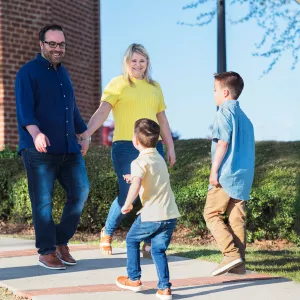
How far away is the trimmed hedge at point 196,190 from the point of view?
9172 millimetres

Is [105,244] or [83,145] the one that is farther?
[105,244]

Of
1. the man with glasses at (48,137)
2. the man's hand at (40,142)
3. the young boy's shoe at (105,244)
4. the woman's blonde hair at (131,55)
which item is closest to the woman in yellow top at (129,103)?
the woman's blonde hair at (131,55)

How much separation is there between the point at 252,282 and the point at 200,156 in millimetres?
4993

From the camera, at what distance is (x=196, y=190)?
962 centimetres

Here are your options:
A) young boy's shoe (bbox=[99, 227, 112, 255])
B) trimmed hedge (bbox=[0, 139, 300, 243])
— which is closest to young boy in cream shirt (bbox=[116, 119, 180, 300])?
young boy's shoe (bbox=[99, 227, 112, 255])

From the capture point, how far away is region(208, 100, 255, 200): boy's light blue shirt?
616 cm

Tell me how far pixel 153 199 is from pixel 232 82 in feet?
4.97

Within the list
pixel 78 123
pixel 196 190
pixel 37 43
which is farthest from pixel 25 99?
pixel 37 43

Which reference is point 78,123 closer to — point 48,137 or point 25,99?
point 48,137

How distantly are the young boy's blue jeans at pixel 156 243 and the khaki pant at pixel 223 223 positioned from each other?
100 cm

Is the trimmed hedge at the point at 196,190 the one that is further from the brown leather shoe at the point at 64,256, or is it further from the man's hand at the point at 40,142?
the man's hand at the point at 40,142

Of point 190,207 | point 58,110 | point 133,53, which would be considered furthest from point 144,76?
point 190,207

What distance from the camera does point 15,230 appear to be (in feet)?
36.4

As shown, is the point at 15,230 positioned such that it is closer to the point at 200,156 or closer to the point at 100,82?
the point at 200,156
